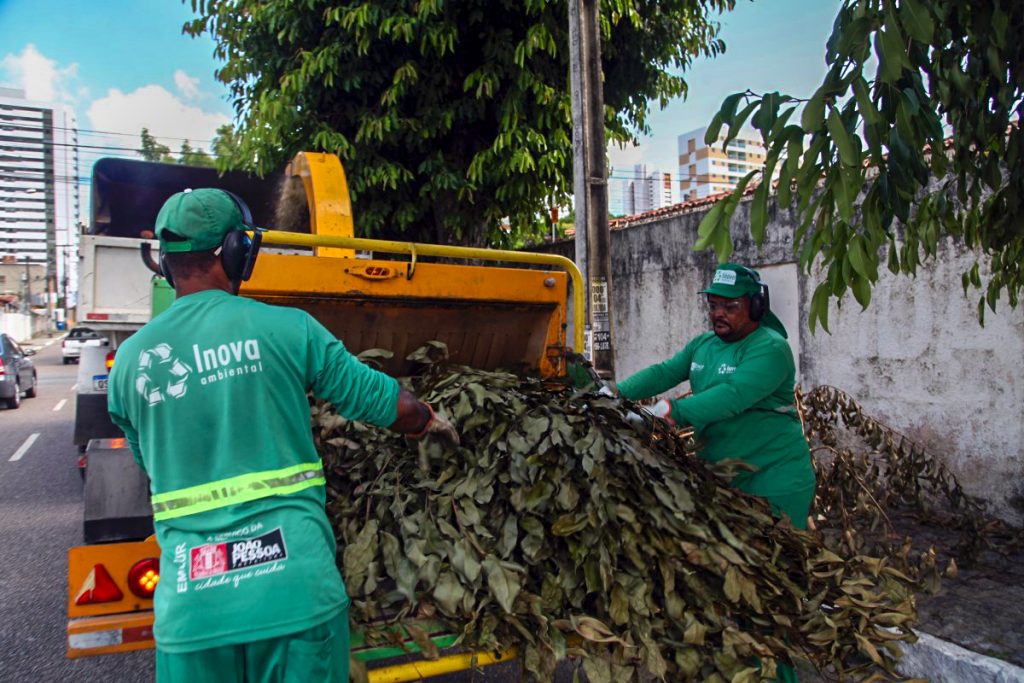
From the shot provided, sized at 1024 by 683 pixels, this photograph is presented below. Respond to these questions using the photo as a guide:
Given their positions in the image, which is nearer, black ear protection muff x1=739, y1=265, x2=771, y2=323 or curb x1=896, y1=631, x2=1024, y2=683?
curb x1=896, y1=631, x2=1024, y2=683

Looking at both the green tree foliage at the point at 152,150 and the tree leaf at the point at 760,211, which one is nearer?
the tree leaf at the point at 760,211

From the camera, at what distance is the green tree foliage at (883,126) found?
1703 mm

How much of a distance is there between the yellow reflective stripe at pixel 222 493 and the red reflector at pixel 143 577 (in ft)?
2.53

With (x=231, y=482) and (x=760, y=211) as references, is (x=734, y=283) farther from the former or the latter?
(x=231, y=482)

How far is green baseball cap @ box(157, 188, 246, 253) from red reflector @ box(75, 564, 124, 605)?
1160mm

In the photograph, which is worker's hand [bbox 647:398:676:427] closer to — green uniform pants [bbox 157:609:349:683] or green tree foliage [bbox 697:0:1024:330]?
green tree foliage [bbox 697:0:1024:330]

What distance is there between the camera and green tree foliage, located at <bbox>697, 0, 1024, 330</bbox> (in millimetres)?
1703

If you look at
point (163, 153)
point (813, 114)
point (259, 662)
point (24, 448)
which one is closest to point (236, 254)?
point (259, 662)

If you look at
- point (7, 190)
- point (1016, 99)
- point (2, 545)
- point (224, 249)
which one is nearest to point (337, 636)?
point (224, 249)

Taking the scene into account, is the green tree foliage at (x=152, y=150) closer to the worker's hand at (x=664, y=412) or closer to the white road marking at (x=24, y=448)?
the white road marking at (x=24, y=448)

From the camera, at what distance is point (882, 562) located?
8.54ft

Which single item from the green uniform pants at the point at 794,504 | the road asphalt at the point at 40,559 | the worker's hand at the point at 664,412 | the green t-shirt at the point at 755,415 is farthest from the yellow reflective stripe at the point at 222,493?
the road asphalt at the point at 40,559

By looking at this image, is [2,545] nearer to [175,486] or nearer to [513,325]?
[513,325]

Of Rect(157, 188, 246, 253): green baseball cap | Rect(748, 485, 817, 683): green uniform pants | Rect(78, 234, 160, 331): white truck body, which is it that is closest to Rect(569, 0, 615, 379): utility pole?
Rect(748, 485, 817, 683): green uniform pants
